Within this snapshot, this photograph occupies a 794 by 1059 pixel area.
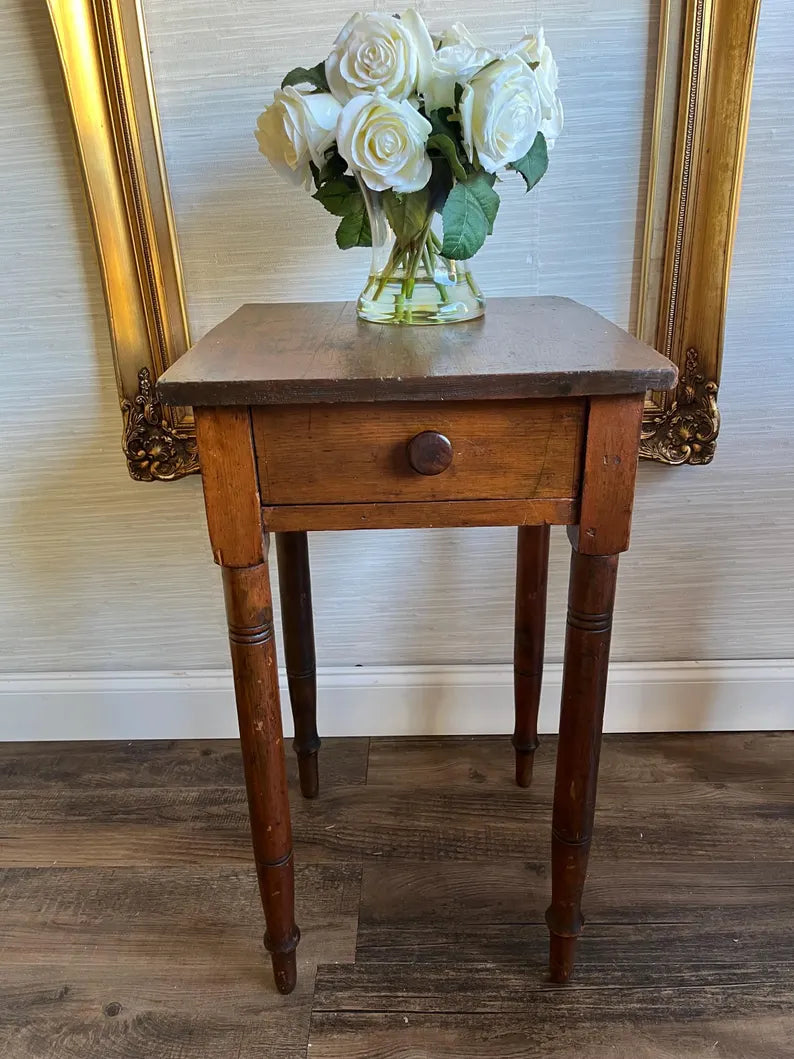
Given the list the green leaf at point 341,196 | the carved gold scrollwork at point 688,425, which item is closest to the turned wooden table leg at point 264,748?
the green leaf at point 341,196

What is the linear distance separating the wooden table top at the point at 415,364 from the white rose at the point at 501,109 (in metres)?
0.18

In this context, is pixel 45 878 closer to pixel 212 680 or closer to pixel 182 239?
pixel 212 680

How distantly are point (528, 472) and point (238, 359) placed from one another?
1.01 ft

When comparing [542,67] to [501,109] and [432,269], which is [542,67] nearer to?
[501,109]

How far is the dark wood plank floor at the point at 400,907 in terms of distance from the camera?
0.90m

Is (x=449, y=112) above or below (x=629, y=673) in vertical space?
above

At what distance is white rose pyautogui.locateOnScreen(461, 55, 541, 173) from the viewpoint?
0.73 meters

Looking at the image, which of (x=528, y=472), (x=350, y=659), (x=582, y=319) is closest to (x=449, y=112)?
(x=582, y=319)

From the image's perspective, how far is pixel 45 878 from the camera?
3.70ft

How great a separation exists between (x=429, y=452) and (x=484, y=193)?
295 mm

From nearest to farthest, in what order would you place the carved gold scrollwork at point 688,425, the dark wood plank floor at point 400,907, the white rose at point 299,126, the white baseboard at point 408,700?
1. the white rose at point 299,126
2. the dark wood plank floor at point 400,907
3. the carved gold scrollwork at point 688,425
4. the white baseboard at point 408,700

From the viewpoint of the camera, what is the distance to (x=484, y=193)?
2.62 ft

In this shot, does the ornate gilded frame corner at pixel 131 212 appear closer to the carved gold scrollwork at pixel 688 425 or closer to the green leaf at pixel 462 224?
the green leaf at pixel 462 224

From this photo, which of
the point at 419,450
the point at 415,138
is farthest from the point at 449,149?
the point at 419,450
